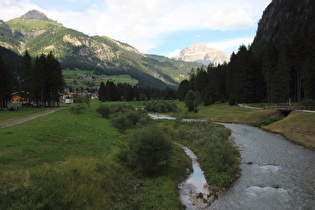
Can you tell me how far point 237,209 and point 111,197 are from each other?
1054 centimetres

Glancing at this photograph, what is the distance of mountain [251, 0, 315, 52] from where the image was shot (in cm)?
14038

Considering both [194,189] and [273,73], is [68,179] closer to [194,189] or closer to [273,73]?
[194,189]

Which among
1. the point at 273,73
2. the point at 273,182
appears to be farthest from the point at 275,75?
the point at 273,182

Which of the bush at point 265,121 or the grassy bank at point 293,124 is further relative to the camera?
the bush at point 265,121

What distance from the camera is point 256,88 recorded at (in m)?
91.2

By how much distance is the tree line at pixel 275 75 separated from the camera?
6625cm

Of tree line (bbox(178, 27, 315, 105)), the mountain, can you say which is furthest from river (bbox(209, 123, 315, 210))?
the mountain

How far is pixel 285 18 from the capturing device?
538 feet

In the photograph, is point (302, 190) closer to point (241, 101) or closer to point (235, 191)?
point (235, 191)

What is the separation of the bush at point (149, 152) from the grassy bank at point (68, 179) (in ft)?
3.82

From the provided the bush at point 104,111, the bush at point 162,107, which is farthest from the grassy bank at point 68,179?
the bush at point 162,107

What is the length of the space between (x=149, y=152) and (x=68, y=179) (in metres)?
9.79

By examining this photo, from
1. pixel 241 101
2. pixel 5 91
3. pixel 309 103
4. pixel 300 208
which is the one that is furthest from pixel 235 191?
pixel 241 101

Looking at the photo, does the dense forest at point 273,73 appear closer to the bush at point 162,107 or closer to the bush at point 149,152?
the bush at point 162,107
